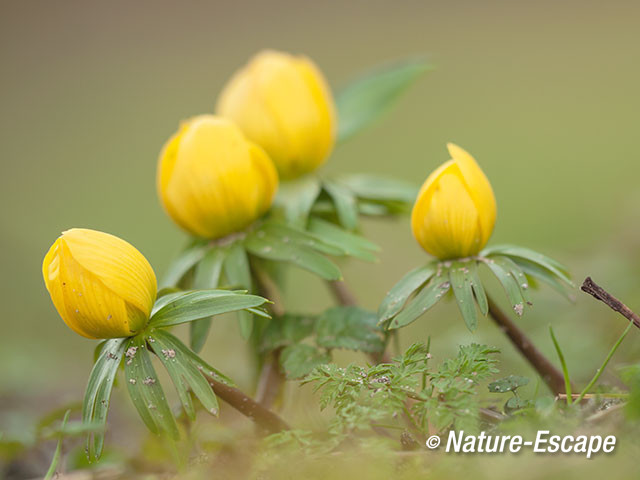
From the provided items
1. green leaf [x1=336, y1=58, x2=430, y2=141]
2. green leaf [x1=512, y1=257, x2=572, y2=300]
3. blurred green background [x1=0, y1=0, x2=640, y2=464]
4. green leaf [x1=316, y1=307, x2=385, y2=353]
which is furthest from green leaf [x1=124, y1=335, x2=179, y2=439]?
green leaf [x1=336, y1=58, x2=430, y2=141]

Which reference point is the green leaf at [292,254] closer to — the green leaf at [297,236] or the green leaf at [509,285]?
the green leaf at [297,236]

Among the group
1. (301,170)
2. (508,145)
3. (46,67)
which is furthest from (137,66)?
(301,170)

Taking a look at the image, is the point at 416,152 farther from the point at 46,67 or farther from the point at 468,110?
the point at 46,67

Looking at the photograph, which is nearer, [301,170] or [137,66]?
[301,170]

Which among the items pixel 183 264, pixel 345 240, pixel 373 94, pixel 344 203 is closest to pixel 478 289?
pixel 345 240

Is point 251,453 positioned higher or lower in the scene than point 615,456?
lower

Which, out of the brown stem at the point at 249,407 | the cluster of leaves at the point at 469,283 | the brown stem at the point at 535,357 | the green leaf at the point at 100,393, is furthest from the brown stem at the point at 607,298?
the green leaf at the point at 100,393
